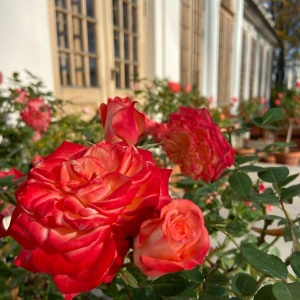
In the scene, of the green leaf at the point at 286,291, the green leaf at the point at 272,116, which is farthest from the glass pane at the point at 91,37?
the green leaf at the point at 286,291

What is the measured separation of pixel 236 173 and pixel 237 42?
24.4ft

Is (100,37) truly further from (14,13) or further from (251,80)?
(251,80)

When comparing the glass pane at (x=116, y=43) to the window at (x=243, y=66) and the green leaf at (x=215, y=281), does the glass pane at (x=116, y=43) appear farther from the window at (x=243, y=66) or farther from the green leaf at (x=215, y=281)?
the window at (x=243, y=66)

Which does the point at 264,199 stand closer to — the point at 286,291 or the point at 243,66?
the point at 286,291

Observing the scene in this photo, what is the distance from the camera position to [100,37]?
3.22m

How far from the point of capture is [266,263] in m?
0.35

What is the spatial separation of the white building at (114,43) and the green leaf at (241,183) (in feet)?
6.84

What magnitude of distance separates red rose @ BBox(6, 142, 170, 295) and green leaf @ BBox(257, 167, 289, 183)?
0.34 meters

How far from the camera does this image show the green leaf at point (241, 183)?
56 centimetres

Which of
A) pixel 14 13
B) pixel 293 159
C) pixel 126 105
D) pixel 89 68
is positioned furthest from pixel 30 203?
pixel 293 159

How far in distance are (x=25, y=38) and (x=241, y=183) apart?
2.23 metres

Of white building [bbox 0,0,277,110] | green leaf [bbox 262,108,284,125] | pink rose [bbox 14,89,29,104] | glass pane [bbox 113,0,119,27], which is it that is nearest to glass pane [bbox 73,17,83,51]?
white building [bbox 0,0,277,110]

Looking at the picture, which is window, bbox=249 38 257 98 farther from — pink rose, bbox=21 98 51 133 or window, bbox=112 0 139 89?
pink rose, bbox=21 98 51 133

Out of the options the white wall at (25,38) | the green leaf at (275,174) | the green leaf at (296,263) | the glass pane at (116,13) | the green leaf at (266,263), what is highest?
the glass pane at (116,13)
